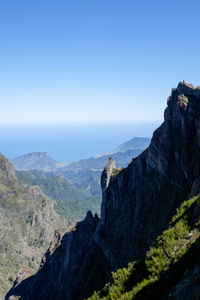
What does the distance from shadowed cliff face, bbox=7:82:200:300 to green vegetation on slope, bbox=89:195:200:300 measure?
9.87 meters

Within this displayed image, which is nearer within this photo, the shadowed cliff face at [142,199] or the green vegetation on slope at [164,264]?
the green vegetation on slope at [164,264]

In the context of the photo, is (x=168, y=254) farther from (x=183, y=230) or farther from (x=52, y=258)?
(x=52, y=258)

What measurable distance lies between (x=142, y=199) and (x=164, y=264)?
28.5 meters

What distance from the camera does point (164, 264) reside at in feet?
66.1

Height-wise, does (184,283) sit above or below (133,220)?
above

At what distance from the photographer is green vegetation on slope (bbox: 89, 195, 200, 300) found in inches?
667

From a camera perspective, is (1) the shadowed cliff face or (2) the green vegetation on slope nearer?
(2) the green vegetation on slope

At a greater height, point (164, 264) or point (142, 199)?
point (164, 264)

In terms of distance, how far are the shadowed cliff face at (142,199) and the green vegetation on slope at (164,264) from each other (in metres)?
9.87

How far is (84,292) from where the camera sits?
49.7 m

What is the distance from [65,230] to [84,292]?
3709cm

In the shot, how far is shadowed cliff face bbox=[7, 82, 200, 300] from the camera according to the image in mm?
40531

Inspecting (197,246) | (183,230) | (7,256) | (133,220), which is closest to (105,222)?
(133,220)

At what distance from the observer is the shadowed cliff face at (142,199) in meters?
40.5
